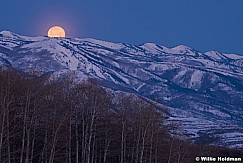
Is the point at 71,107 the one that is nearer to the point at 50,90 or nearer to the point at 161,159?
the point at 50,90

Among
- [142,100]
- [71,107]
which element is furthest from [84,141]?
[142,100]

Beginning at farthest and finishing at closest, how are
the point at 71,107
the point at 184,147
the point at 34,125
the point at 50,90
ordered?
the point at 184,147, the point at 50,90, the point at 71,107, the point at 34,125

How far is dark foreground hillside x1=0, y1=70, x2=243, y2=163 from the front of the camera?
53.3m

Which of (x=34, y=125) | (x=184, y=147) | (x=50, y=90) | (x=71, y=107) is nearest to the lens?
(x=34, y=125)

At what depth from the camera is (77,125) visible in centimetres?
6191

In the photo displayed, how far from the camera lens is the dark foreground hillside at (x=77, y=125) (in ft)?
175

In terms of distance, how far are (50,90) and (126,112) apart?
27.1 ft

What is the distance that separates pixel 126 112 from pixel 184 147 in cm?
862

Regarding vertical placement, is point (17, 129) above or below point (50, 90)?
below

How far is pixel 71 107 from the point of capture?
59031 mm

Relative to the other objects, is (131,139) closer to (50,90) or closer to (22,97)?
(50,90)

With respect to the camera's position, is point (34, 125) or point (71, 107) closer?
point (34, 125)

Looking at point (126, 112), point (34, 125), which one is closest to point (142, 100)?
point (126, 112)

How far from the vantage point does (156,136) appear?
6356cm
